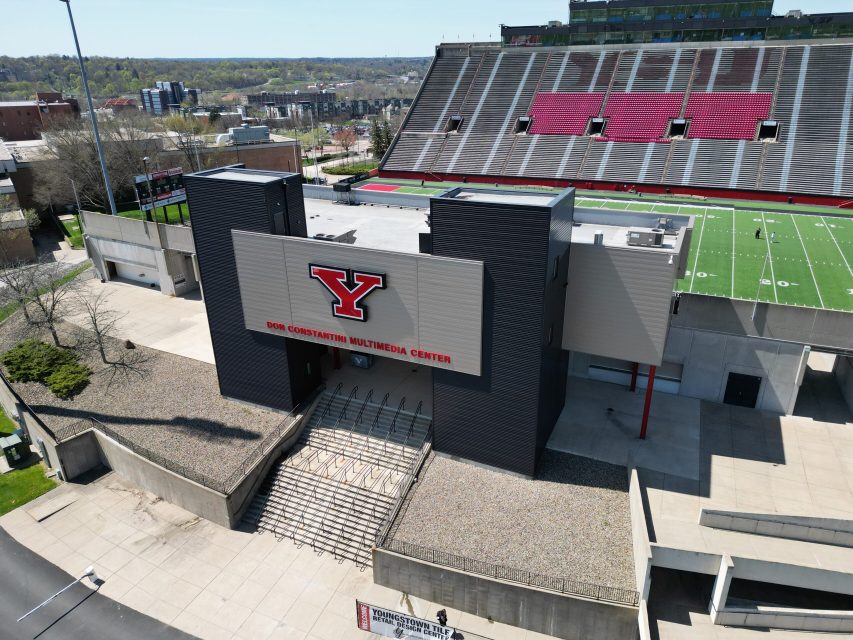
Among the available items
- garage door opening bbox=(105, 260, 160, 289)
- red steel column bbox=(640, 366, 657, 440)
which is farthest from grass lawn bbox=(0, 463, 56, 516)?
red steel column bbox=(640, 366, 657, 440)

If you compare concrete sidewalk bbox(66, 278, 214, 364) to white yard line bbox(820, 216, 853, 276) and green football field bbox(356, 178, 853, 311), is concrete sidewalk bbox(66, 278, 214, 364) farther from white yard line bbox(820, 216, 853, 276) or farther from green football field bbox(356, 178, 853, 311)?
white yard line bbox(820, 216, 853, 276)

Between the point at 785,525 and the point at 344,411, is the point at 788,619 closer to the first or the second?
the point at 785,525

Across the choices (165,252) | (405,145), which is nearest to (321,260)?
(165,252)

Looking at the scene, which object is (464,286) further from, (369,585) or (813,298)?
(813,298)

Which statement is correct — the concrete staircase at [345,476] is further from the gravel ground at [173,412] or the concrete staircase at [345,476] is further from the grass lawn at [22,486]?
the grass lawn at [22,486]

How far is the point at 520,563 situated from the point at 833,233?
34468 millimetres

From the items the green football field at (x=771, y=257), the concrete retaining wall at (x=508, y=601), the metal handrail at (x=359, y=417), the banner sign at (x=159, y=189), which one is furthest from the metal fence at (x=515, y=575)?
the banner sign at (x=159, y=189)

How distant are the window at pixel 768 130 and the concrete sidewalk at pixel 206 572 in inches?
2033

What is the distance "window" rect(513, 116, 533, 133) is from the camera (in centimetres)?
6050

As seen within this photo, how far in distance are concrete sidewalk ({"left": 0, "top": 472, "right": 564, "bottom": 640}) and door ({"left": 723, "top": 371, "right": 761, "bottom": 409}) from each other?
45.1 feet

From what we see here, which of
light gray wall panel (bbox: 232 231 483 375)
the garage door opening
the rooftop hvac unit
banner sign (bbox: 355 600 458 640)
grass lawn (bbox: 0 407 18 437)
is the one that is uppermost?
the rooftop hvac unit

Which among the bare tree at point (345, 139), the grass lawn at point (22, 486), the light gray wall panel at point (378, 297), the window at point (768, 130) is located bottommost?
the grass lawn at point (22, 486)

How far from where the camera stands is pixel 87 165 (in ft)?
172

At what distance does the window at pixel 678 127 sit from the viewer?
54.7 m
